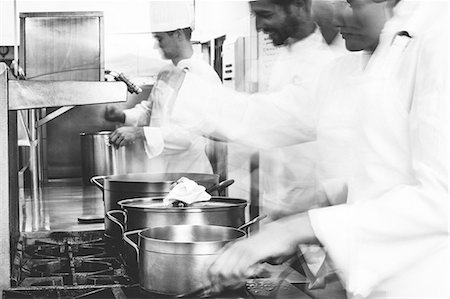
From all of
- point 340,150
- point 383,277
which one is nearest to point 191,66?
point 340,150

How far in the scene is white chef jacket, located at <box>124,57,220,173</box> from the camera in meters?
2.57

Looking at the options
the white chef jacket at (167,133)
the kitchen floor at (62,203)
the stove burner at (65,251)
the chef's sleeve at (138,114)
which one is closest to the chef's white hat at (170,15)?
Result: the white chef jacket at (167,133)

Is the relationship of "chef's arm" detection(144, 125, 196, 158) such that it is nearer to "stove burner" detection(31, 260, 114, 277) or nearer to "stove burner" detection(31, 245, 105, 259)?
"stove burner" detection(31, 245, 105, 259)

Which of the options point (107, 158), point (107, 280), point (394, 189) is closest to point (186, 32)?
point (107, 158)

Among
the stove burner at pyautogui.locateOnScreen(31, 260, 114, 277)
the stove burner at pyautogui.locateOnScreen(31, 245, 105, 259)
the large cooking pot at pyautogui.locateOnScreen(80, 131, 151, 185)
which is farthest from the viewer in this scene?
the large cooking pot at pyautogui.locateOnScreen(80, 131, 151, 185)

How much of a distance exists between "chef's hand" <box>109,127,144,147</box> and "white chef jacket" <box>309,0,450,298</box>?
142 cm

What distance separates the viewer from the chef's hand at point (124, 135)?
2537 mm

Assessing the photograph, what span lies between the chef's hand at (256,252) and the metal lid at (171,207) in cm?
44

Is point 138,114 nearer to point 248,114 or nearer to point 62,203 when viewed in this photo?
point 62,203

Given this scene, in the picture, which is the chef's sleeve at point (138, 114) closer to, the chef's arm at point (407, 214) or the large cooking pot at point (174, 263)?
the large cooking pot at point (174, 263)

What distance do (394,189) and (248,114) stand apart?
3.67 ft

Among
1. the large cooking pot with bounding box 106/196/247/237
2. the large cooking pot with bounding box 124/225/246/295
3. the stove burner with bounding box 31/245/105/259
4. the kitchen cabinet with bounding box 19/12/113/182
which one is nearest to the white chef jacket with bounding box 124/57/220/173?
the kitchen cabinet with bounding box 19/12/113/182

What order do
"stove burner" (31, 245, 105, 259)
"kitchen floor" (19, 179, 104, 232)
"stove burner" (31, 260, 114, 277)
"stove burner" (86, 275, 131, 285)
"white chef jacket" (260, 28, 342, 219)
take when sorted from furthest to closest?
"kitchen floor" (19, 179, 104, 232), "white chef jacket" (260, 28, 342, 219), "stove burner" (31, 245, 105, 259), "stove burner" (31, 260, 114, 277), "stove burner" (86, 275, 131, 285)

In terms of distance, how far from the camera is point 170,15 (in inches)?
105
